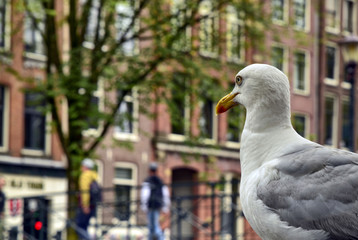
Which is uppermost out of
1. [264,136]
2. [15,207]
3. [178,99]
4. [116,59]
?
[116,59]

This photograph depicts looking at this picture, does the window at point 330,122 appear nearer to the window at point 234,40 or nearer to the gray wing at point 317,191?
the window at point 234,40

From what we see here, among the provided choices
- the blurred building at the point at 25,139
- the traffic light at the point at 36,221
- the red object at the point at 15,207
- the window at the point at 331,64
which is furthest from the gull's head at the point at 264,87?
the window at the point at 331,64

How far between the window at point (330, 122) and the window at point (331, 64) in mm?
1016

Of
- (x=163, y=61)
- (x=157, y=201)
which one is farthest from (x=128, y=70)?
(x=157, y=201)

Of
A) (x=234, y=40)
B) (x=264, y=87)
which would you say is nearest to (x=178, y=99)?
(x=234, y=40)

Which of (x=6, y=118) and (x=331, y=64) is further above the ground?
(x=331, y=64)

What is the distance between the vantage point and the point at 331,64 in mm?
45469

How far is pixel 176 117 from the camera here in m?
19.5

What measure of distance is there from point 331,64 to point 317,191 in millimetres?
41191

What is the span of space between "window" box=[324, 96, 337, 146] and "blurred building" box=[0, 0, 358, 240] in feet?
0.15

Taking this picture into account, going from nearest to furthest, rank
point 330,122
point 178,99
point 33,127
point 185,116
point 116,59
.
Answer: point 116,59 → point 178,99 → point 33,127 → point 185,116 → point 330,122

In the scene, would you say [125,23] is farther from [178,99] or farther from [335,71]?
[335,71]

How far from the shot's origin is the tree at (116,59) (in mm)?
18328

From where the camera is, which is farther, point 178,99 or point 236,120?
point 178,99
